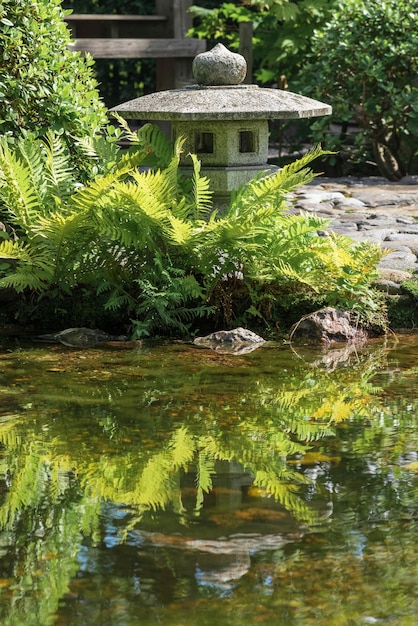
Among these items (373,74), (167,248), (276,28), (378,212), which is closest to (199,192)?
(167,248)

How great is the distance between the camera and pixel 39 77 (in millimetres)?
6875

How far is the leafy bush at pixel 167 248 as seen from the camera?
6383 mm

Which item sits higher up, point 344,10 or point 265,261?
point 344,10

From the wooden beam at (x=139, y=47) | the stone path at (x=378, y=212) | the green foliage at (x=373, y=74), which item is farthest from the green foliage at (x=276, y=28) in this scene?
the stone path at (x=378, y=212)

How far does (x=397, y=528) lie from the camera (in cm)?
375

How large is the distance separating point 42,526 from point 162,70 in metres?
9.88

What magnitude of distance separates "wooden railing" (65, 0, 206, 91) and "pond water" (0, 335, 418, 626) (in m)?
6.89

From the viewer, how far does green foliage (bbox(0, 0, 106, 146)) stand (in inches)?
267

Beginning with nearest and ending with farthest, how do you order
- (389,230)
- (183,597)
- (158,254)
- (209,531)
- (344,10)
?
(183,597)
(209,531)
(158,254)
(389,230)
(344,10)

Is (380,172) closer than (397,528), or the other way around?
(397,528)

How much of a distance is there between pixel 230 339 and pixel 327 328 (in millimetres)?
601

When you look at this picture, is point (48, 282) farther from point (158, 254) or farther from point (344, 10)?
point (344, 10)

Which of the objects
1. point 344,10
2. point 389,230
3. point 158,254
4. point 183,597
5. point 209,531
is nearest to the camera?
point 183,597

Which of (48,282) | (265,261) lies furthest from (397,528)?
(48,282)
